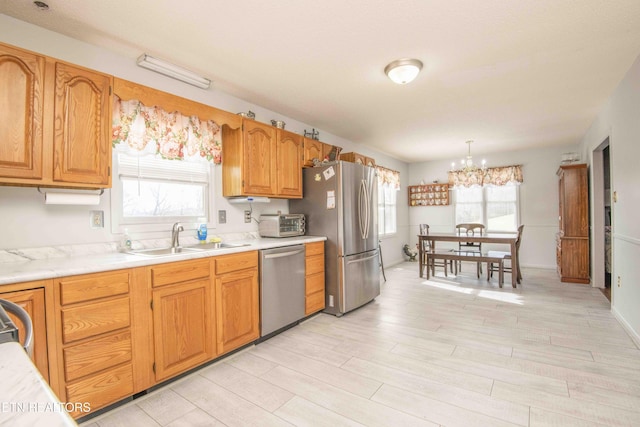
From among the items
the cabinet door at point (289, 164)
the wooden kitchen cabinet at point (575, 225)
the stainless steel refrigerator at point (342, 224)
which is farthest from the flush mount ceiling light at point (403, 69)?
the wooden kitchen cabinet at point (575, 225)

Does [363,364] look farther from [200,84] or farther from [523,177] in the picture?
[523,177]

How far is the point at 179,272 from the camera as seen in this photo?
87.1 inches

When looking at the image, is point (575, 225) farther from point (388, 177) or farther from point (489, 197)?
point (388, 177)

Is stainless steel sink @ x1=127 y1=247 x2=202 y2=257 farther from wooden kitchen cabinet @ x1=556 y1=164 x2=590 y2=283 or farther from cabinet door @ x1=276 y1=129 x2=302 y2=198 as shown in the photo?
wooden kitchen cabinet @ x1=556 y1=164 x2=590 y2=283

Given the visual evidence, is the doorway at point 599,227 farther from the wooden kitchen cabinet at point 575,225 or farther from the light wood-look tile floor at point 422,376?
the light wood-look tile floor at point 422,376

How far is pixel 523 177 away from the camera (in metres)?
6.39

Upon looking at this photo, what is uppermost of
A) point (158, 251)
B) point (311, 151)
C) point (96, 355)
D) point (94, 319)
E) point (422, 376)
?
point (311, 151)

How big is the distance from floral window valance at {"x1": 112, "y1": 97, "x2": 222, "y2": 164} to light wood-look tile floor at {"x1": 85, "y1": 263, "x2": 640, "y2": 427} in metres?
1.85

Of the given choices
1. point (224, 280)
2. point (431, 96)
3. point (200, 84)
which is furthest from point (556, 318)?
point (200, 84)

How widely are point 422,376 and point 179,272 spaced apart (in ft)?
6.32

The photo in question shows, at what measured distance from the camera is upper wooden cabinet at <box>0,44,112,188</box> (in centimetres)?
177

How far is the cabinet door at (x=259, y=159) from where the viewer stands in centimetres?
312

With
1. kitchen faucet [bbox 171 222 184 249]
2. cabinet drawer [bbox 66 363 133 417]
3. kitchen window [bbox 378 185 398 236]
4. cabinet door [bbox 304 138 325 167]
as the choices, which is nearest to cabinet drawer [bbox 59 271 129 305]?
cabinet drawer [bbox 66 363 133 417]

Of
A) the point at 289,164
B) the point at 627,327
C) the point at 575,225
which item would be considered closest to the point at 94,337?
the point at 289,164
